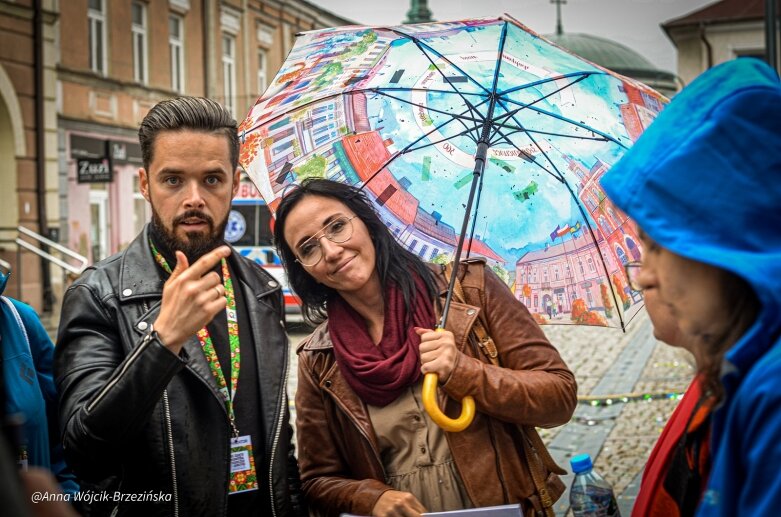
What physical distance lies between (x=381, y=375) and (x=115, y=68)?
19485 millimetres

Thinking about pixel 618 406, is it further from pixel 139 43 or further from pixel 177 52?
pixel 177 52

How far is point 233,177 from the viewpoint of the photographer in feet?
8.84

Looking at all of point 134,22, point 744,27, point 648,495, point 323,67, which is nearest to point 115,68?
point 134,22

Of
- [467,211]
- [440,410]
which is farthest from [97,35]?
[440,410]

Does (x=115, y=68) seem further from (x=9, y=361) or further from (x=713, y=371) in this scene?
(x=713, y=371)

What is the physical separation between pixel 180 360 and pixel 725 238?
1326 millimetres

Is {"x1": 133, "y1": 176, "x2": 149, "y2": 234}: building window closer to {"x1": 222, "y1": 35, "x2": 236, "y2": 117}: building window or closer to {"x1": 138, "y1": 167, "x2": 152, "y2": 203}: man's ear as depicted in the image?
{"x1": 222, "y1": 35, "x2": 236, "y2": 117}: building window

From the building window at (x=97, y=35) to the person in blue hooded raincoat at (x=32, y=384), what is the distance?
59.9 ft

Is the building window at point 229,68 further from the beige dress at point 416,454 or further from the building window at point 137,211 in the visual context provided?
the beige dress at point 416,454

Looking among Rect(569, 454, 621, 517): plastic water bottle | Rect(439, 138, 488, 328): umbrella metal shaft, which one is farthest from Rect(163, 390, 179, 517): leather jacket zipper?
Rect(569, 454, 621, 517): plastic water bottle

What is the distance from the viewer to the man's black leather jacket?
2127mm

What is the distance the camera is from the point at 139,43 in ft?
69.8

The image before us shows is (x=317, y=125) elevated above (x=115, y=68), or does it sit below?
below

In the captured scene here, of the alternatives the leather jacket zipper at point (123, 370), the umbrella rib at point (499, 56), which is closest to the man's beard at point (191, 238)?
the leather jacket zipper at point (123, 370)
